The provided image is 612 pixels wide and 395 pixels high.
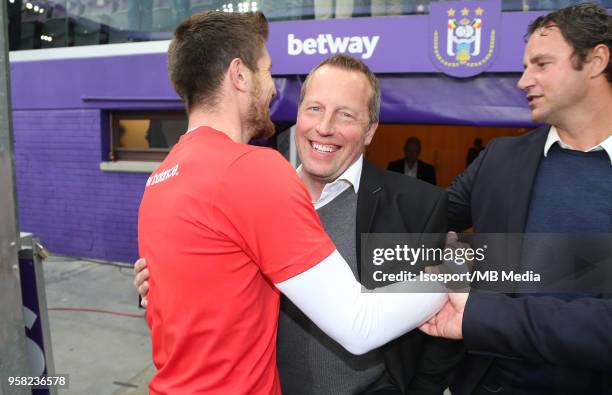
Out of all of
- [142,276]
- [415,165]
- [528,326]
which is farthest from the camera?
[415,165]

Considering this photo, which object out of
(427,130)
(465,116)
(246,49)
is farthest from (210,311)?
(427,130)

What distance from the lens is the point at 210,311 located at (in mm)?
1231

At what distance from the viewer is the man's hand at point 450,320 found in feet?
4.62

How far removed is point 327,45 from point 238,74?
4.16m

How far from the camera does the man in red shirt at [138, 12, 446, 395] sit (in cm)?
117

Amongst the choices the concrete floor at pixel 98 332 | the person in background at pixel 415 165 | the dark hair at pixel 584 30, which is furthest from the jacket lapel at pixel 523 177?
the person in background at pixel 415 165

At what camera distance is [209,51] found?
1399 mm

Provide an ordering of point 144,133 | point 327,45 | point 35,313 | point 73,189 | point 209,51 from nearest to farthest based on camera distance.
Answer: point 209,51
point 35,313
point 327,45
point 144,133
point 73,189

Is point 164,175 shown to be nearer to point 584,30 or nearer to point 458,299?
point 458,299

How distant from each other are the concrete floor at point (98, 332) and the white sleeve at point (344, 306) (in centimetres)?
316

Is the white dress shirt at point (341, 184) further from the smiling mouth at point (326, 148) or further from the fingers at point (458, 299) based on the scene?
the fingers at point (458, 299)

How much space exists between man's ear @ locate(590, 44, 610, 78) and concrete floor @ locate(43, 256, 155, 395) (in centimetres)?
380

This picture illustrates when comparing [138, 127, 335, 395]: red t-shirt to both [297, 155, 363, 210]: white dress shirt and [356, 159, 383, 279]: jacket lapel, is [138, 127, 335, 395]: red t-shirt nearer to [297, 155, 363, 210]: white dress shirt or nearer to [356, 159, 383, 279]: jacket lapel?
[356, 159, 383, 279]: jacket lapel

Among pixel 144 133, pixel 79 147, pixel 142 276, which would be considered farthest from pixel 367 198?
pixel 79 147
